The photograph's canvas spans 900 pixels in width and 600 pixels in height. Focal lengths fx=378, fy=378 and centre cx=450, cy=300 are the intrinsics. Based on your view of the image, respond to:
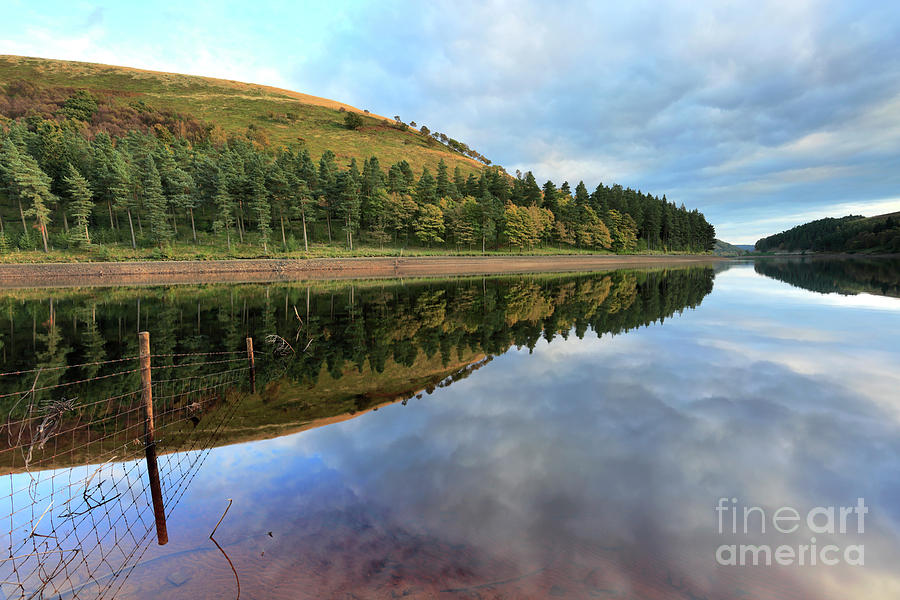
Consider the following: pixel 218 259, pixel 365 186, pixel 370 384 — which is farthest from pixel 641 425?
pixel 365 186

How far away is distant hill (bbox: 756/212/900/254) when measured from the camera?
11956 centimetres

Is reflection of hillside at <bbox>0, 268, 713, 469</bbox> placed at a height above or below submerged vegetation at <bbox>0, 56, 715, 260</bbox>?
below

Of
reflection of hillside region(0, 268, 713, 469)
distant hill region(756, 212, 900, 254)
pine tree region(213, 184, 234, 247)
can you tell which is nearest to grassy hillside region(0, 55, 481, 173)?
pine tree region(213, 184, 234, 247)

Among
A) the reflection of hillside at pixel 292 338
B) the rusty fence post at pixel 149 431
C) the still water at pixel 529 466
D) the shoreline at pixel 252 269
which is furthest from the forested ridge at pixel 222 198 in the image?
the rusty fence post at pixel 149 431

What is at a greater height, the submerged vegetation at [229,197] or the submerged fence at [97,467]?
the submerged vegetation at [229,197]

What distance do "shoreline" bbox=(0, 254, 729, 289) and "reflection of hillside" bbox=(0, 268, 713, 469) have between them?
1140 centimetres

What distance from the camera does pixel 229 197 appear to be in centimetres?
5756

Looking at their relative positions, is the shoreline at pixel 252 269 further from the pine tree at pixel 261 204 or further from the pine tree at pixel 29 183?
the pine tree at pixel 261 204

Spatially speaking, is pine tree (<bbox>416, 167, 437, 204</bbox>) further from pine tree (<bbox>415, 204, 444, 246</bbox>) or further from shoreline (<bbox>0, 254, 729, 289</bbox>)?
shoreline (<bbox>0, 254, 729, 289</bbox>)

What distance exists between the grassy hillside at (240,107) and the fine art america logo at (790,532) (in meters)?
104

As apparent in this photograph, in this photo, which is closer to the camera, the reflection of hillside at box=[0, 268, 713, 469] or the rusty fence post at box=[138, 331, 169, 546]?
the rusty fence post at box=[138, 331, 169, 546]

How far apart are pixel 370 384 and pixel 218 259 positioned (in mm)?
46420

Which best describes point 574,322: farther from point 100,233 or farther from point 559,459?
point 100,233

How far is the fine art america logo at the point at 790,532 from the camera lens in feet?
14.9
